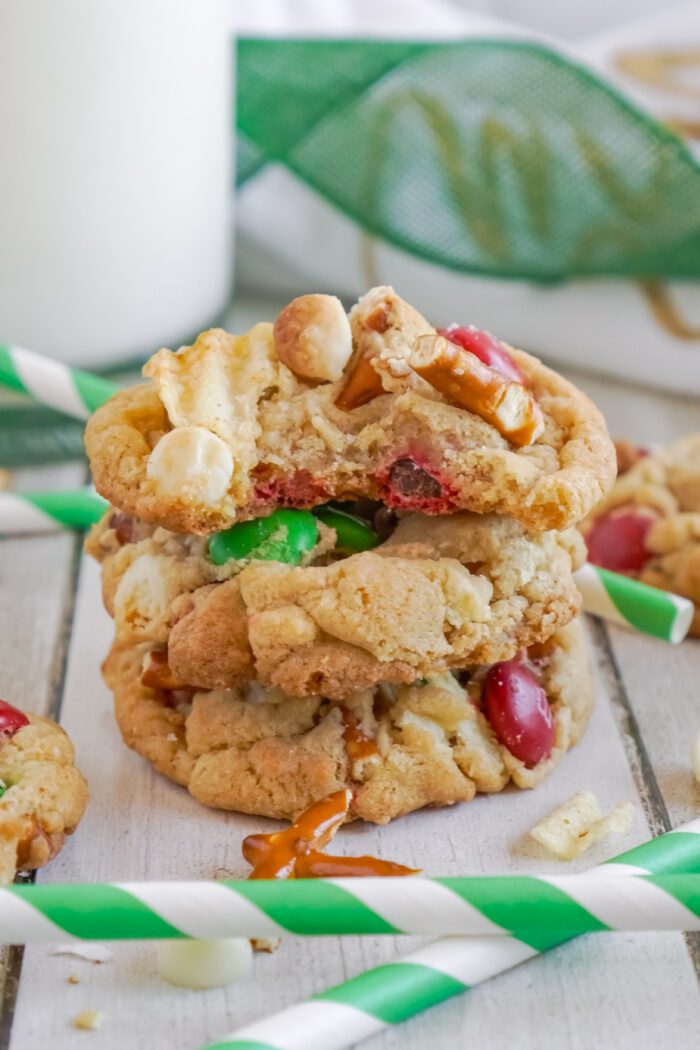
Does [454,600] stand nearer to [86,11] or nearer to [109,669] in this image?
[109,669]

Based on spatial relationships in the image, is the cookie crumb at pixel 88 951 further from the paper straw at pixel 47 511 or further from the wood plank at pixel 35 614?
the paper straw at pixel 47 511

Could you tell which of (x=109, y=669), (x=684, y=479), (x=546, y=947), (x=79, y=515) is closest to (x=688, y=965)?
(x=546, y=947)

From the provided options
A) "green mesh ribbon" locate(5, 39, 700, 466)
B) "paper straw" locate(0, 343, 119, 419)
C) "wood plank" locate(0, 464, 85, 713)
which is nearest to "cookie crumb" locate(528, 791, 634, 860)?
"wood plank" locate(0, 464, 85, 713)

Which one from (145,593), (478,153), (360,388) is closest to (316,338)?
(360,388)

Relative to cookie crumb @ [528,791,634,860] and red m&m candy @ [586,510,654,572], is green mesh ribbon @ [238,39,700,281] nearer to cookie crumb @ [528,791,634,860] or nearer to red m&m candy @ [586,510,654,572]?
red m&m candy @ [586,510,654,572]

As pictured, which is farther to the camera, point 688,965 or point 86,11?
point 86,11
